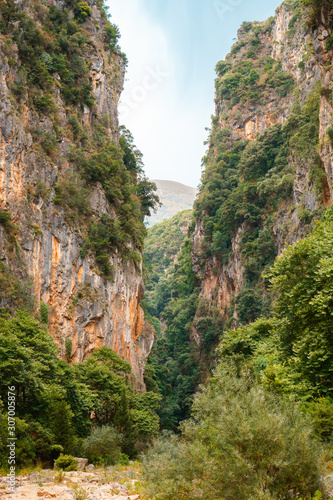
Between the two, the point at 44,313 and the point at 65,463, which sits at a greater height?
the point at 44,313

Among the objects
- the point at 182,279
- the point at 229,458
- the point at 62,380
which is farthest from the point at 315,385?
→ the point at 182,279

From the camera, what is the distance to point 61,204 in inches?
1268

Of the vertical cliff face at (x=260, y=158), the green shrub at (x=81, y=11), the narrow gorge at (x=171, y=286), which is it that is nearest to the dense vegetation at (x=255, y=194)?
the vertical cliff face at (x=260, y=158)

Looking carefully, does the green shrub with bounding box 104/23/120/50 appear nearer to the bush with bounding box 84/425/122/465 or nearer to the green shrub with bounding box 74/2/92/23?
the green shrub with bounding box 74/2/92/23

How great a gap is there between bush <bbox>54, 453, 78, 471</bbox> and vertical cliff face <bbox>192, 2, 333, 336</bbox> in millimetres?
20229

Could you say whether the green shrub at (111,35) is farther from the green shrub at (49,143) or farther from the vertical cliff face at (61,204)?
the green shrub at (49,143)

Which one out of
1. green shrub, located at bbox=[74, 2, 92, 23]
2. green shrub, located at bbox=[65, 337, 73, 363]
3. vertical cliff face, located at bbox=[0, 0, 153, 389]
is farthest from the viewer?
green shrub, located at bbox=[74, 2, 92, 23]

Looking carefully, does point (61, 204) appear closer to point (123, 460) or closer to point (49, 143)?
point (49, 143)

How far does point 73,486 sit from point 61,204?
2331 centimetres

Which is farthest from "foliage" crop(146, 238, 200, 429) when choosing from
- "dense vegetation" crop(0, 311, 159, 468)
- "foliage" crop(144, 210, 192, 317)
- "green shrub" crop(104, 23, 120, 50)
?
"green shrub" crop(104, 23, 120, 50)

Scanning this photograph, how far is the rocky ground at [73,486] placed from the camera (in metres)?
10.4

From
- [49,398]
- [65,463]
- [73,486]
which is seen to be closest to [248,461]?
[73,486]

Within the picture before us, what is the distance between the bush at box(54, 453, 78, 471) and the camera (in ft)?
51.2

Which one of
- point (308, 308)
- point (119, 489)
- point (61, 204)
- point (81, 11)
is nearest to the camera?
point (119, 489)
